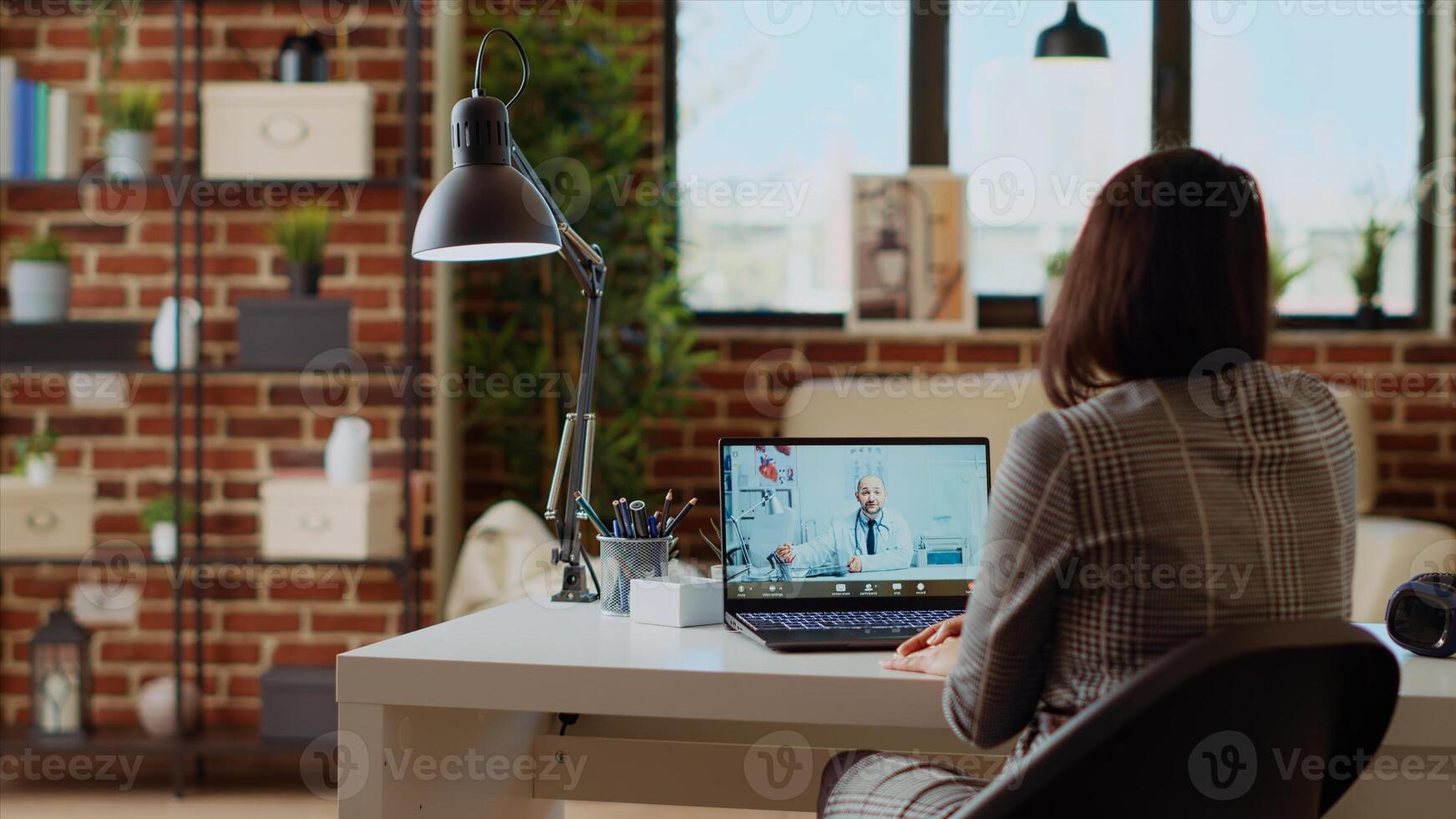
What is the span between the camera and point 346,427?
2.96 metres

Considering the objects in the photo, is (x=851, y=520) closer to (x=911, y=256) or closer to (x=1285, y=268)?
(x=911, y=256)

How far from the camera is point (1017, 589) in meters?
1.00

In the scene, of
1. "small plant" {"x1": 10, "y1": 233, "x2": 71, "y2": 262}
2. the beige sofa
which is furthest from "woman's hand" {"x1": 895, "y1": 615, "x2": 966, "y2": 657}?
"small plant" {"x1": 10, "y1": 233, "x2": 71, "y2": 262}

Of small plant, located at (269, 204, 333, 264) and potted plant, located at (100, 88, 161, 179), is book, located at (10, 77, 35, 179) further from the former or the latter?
small plant, located at (269, 204, 333, 264)

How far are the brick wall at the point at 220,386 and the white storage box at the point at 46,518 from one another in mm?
145

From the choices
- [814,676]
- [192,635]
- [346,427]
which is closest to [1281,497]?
[814,676]

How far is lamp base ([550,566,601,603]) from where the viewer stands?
1.68 m

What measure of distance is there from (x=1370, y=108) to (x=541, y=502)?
2.64 m

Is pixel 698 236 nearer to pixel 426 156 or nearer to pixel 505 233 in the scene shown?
pixel 426 156

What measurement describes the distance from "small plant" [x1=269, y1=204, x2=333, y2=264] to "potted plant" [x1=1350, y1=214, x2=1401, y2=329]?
2831 mm

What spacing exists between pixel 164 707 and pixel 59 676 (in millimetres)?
265

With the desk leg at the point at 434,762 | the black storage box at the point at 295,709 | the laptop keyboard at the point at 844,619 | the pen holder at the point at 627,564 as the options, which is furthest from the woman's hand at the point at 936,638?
the black storage box at the point at 295,709

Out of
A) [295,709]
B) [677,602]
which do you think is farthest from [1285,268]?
[295,709]

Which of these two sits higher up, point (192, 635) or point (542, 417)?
point (542, 417)
